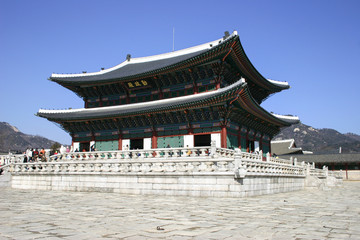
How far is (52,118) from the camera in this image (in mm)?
31578

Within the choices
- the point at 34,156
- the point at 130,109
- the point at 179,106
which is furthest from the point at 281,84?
the point at 34,156

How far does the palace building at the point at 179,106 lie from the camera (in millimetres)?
25250

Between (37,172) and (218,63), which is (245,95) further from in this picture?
(37,172)

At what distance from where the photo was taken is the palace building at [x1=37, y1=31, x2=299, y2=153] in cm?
2525

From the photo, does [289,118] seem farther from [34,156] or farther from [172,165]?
[34,156]

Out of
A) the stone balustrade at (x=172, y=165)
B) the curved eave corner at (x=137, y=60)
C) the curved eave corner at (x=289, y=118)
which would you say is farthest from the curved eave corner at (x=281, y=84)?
the stone balustrade at (x=172, y=165)

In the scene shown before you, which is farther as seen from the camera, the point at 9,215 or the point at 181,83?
the point at 181,83

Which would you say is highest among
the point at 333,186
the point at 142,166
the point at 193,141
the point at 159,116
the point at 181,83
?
the point at 181,83

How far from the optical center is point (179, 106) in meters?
25.2

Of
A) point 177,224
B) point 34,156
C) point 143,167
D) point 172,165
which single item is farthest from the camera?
point 34,156

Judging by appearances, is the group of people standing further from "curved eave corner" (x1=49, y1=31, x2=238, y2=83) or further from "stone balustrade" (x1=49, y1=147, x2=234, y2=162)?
"curved eave corner" (x1=49, y1=31, x2=238, y2=83)

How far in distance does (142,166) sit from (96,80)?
17.6 meters

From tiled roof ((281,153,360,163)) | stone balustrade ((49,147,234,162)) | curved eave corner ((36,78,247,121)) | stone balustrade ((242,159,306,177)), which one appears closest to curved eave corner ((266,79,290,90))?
curved eave corner ((36,78,247,121))

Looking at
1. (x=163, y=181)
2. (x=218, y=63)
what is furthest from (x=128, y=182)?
(x=218, y=63)
